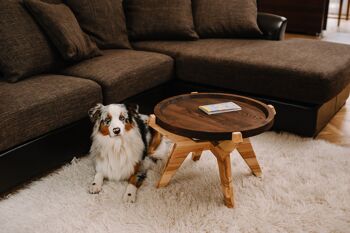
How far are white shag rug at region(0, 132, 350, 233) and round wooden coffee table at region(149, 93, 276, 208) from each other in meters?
0.11

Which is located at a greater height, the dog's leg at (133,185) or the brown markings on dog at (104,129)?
the brown markings on dog at (104,129)

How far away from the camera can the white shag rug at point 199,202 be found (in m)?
1.78

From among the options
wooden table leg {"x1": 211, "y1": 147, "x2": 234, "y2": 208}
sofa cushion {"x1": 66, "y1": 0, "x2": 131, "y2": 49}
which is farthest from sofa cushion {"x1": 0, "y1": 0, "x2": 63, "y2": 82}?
wooden table leg {"x1": 211, "y1": 147, "x2": 234, "y2": 208}

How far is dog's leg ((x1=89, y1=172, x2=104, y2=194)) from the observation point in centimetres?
203

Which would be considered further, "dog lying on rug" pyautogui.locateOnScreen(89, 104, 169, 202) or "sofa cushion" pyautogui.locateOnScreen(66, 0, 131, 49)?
"sofa cushion" pyautogui.locateOnScreen(66, 0, 131, 49)

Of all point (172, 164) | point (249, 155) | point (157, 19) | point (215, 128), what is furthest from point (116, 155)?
point (157, 19)

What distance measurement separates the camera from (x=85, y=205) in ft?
6.35

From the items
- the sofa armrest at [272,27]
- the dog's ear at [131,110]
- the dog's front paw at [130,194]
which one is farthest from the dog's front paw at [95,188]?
the sofa armrest at [272,27]

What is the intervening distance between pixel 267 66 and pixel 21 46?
1.55 metres

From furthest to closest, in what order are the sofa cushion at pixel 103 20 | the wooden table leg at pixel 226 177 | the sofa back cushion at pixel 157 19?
the sofa back cushion at pixel 157 19 → the sofa cushion at pixel 103 20 → the wooden table leg at pixel 226 177

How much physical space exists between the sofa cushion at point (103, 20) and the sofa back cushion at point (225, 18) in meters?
0.66

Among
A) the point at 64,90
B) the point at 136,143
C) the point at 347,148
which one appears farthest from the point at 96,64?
the point at 347,148

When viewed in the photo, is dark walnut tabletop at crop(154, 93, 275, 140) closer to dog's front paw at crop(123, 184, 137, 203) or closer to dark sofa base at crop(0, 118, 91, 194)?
dog's front paw at crop(123, 184, 137, 203)

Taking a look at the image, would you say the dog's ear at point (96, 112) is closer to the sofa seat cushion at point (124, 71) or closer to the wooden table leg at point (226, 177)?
the sofa seat cushion at point (124, 71)
